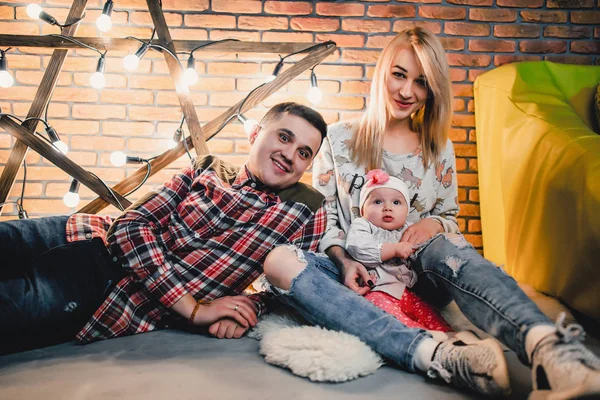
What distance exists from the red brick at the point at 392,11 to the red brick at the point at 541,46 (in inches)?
23.6

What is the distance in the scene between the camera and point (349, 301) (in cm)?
115

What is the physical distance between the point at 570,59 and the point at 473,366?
2.06 m

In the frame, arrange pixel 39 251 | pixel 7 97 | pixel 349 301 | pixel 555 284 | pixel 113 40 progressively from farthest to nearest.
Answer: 1. pixel 7 97
2. pixel 113 40
3. pixel 555 284
4. pixel 39 251
5. pixel 349 301

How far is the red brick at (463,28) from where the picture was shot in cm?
231

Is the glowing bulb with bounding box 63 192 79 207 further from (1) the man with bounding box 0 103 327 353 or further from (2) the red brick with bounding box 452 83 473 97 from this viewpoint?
(2) the red brick with bounding box 452 83 473 97

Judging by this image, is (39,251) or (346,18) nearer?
(39,251)

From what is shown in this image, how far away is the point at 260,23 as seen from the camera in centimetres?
224

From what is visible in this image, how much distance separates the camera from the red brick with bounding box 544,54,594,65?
7.68 feet

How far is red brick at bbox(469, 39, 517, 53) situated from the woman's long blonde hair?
0.87 metres

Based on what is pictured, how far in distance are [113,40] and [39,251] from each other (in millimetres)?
907

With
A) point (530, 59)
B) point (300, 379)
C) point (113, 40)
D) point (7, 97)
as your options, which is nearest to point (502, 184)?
point (530, 59)

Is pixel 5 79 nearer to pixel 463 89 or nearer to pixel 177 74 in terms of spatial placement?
pixel 177 74

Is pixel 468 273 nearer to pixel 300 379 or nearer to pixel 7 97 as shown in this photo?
pixel 300 379

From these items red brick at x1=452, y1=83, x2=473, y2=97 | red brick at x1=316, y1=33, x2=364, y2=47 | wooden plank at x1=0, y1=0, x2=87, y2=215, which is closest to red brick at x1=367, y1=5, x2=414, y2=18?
red brick at x1=316, y1=33, x2=364, y2=47
